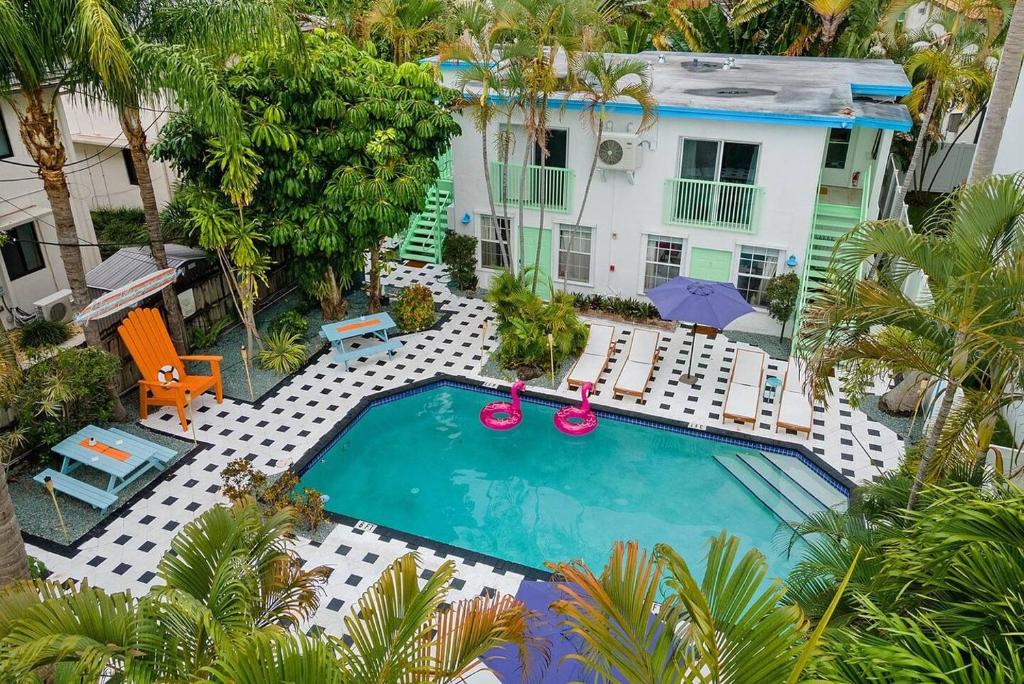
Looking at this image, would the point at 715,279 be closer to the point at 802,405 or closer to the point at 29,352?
the point at 802,405

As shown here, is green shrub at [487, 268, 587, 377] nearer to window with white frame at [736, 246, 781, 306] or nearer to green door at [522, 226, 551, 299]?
green door at [522, 226, 551, 299]

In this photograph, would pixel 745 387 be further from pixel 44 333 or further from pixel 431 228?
pixel 44 333

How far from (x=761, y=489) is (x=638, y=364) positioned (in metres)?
3.87

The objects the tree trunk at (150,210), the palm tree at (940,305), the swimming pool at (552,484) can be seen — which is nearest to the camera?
the palm tree at (940,305)

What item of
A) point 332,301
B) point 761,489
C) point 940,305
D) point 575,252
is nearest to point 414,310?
point 332,301

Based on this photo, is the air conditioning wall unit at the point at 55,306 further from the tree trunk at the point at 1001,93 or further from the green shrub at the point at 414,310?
the tree trunk at the point at 1001,93

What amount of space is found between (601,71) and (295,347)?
8528 millimetres

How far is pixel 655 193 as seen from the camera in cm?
1723

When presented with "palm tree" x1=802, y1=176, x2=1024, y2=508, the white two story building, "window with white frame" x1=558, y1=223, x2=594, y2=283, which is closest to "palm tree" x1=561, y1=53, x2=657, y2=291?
Result: the white two story building

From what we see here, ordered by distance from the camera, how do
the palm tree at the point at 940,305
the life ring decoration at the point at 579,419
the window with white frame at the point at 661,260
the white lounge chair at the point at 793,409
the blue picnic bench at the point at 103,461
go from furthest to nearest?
the window with white frame at the point at 661,260
the life ring decoration at the point at 579,419
the white lounge chair at the point at 793,409
the blue picnic bench at the point at 103,461
the palm tree at the point at 940,305

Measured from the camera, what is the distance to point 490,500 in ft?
41.6

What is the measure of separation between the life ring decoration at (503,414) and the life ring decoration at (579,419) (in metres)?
0.82

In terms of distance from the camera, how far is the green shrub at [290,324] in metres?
16.7

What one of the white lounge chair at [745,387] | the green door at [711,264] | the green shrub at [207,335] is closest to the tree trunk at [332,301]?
the green shrub at [207,335]
